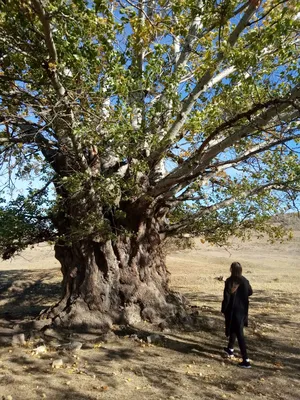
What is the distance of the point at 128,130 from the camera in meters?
6.05

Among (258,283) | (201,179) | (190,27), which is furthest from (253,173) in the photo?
(258,283)

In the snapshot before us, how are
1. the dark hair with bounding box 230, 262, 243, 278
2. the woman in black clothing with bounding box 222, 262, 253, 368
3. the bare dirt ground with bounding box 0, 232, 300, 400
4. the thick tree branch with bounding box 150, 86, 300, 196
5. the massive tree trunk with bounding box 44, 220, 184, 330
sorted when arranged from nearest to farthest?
the bare dirt ground with bounding box 0, 232, 300, 400, the thick tree branch with bounding box 150, 86, 300, 196, the woman in black clothing with bounding box 222, 262, 253, 368, the dark hair with bounding box 230, 262, 243, 278, the massive tree trunk with bounding box 44, 220, 184, 330

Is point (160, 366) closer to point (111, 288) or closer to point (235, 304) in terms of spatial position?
point (235, 304)

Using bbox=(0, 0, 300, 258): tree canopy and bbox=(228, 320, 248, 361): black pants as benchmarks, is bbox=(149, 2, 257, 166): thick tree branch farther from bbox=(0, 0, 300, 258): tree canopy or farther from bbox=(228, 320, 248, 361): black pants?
bbox=(228, 320, 248, 361): black pants

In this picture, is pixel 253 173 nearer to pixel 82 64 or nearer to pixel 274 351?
pixel 274 351

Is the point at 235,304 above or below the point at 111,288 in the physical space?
below

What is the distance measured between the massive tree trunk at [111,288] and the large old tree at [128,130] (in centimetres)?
2

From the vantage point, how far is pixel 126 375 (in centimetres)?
538

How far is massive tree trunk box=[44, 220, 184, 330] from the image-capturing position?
7.62 m

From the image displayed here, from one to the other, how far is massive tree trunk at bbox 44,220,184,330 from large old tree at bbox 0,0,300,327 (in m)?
0.02

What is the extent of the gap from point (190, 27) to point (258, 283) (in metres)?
12.6

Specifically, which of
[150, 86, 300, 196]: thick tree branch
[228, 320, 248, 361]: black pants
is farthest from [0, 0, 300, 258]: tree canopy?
[228, 320, 248, 361]: black pants

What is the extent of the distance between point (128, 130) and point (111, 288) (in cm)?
346

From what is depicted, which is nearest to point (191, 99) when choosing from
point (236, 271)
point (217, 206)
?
point (236, 271)
